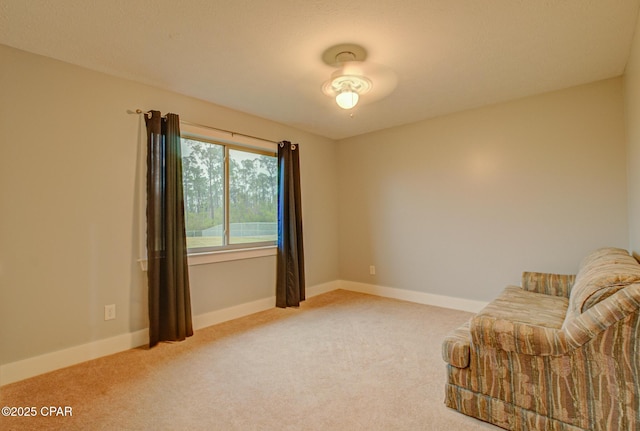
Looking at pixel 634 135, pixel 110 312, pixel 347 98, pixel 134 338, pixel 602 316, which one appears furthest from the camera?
pixel 134 338

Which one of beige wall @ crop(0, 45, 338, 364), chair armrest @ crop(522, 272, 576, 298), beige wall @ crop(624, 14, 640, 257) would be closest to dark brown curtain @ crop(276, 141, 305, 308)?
beige wall @ crop(0, 45, 338, 364)

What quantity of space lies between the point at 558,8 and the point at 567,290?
83.6 inches

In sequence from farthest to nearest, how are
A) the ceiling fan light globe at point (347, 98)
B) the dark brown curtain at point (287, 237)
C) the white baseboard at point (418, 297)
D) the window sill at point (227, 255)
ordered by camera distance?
the dark brown curtain at point (287, 237) → the white baseboard at point (418, 297) → the window sill at point (227, 255) → the ceiling fan light globe at point (347, 98)

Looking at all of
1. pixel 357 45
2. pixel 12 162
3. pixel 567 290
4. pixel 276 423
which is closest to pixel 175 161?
pixel 12 162

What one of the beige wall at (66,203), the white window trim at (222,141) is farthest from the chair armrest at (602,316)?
the beige wall at (66,203)

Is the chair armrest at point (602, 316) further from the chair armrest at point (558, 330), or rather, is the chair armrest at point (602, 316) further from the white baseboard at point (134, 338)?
the white baseboard at point (134, 338)

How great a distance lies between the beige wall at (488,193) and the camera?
2859 mm

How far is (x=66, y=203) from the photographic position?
93.6 inches

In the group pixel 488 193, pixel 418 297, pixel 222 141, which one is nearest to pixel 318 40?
pixel 222 141

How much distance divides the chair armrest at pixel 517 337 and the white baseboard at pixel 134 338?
2.14 metres

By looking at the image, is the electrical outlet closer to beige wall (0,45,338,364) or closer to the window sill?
beige wall (0,45,338,364)

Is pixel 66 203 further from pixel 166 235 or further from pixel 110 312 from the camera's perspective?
pixel 110 312

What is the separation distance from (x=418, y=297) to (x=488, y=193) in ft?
5.10

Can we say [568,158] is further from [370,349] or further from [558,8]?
[370,349]
